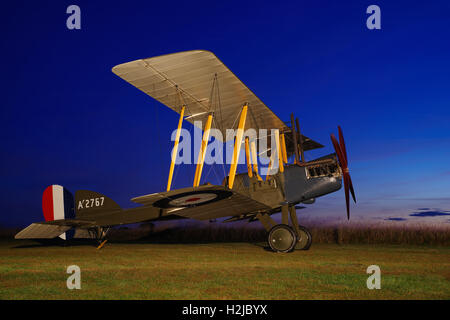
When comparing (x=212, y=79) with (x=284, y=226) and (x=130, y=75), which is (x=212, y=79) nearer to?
(x=130, y=75)

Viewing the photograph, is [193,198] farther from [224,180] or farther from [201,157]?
[224,180]

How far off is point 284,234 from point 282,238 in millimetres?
132

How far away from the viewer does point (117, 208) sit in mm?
13914

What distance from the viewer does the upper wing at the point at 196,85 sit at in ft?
32.6

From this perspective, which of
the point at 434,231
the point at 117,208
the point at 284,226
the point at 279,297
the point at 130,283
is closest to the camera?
the point at 279,297

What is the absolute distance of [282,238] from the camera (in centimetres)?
1042

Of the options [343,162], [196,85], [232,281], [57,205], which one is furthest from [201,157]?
[57,205]

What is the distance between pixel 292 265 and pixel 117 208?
8490 millimetres

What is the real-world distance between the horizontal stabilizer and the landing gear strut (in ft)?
25.0

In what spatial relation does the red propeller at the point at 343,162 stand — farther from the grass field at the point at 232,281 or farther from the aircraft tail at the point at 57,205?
the aircraft tail at the point at 57,205

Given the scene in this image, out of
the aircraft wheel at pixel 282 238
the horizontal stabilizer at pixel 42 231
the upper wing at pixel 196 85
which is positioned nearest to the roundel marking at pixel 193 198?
the aircraft wheel at pixel 282 238

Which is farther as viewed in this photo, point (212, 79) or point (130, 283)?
point (212, 79)
